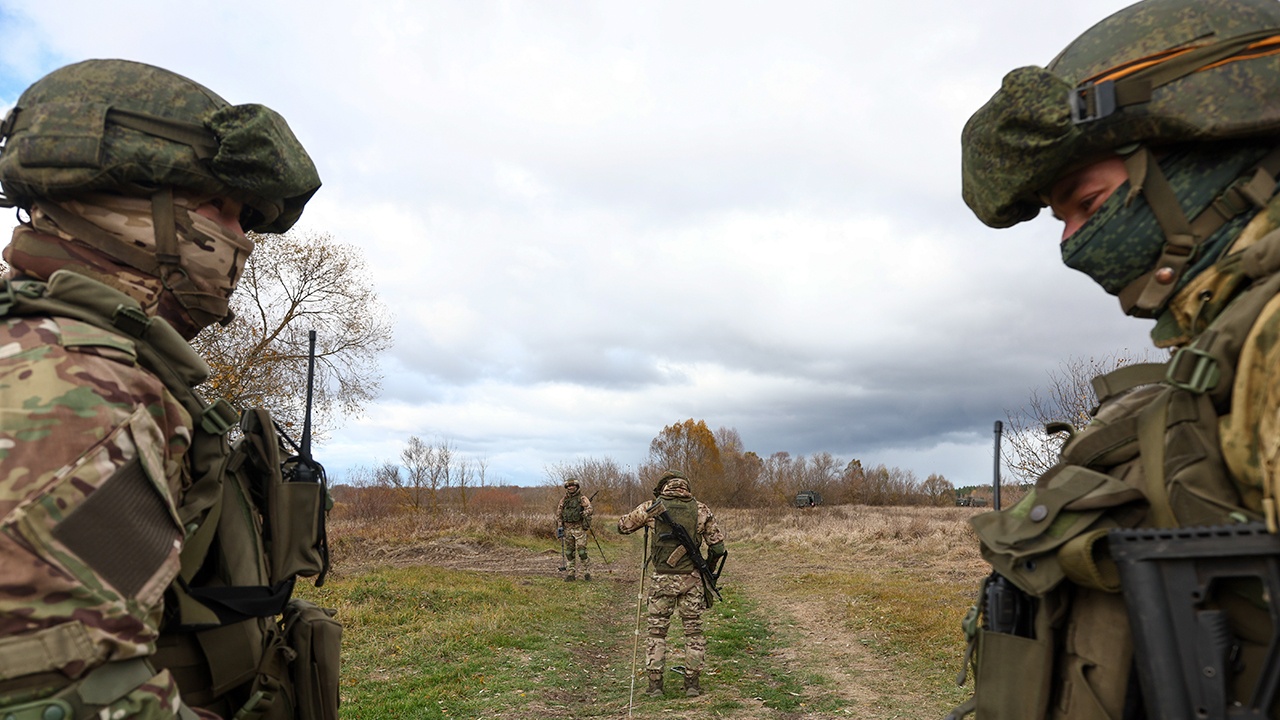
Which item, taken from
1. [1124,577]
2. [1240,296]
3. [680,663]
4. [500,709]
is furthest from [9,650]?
[680,663]

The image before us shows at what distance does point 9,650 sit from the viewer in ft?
4.00

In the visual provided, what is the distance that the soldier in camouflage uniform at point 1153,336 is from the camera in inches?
59.3

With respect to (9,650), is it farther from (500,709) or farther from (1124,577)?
(500,709)

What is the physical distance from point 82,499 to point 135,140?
3.65 feet

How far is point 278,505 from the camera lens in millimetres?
2391

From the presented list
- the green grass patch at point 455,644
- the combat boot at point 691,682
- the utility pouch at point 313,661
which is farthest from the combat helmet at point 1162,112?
the combat boot at point 691,682

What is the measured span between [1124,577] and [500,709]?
307 inches

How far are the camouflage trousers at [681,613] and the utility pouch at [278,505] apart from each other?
23.5 ft

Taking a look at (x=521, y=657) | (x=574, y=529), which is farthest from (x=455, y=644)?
(x=574, y=529)

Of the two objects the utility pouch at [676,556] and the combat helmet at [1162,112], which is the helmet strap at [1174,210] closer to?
the combat helmet at [1162,112]

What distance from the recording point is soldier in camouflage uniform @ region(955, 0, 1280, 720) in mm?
1507

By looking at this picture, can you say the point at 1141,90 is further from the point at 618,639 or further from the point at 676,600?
the point at 618,639

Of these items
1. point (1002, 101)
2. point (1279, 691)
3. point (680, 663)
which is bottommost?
point (680, 663)

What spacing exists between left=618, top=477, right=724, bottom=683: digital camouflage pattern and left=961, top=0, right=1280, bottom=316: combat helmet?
748 centimetres
